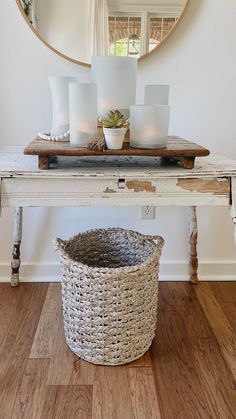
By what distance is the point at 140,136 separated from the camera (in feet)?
3.53

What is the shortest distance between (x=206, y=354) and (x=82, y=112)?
0.90 m

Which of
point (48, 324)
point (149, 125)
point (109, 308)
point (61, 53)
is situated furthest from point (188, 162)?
point (48, 324)

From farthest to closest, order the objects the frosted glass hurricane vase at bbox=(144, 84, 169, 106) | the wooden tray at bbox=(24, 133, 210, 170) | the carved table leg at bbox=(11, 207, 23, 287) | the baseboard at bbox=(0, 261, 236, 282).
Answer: the baseboard at bbox=(0, 261, 236, 282) < the carved table leg at bbox=(11, 207, 23, 287) < the frosted glass hurricane vase at bbox=(144, 84, 169, 106) < the wooden tray at bbox=(24, 133, 210, 170)

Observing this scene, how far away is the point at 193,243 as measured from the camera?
1.68 meters

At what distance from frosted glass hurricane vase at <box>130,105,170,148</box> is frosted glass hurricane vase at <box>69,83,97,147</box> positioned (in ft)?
0.37

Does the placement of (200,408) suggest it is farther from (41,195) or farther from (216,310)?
(41,195)

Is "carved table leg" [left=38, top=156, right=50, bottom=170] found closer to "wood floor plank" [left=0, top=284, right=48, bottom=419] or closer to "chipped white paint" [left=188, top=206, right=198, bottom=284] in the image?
"wood floor plank" [left=0, top=284, right=48, bottom=419]

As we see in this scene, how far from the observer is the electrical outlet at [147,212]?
1.69 metres

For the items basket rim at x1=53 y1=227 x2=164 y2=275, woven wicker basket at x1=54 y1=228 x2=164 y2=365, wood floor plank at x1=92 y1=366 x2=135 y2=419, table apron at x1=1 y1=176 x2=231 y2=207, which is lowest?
wood floor plank at x1=92 y1=366 x2=135 y2=419

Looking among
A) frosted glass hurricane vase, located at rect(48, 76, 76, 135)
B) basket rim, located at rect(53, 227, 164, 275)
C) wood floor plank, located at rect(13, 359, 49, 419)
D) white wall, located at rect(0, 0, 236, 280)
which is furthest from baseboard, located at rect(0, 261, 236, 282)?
frosted glass hurricane vase, located at rect(48, 76, 76, 135)

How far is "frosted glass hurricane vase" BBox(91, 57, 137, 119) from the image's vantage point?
1142mm

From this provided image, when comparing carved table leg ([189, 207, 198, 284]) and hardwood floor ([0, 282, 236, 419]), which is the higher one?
carved table leg ([189, 207, 198, 284])

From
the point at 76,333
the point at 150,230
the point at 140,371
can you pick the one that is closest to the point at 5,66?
the point at 150,230

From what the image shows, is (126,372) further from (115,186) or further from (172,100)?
(172,100)
